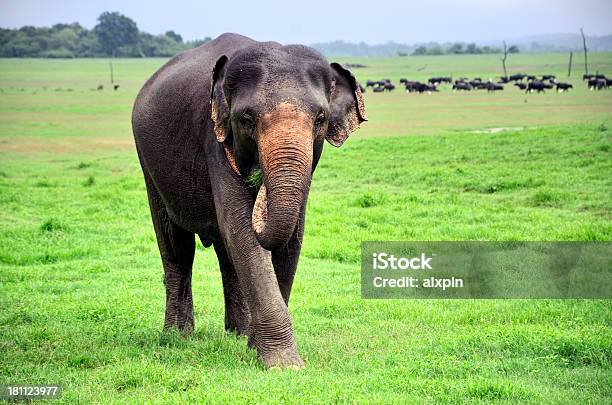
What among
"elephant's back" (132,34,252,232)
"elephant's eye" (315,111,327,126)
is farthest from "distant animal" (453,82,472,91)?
"elephant's eye" (315,111,327,126)

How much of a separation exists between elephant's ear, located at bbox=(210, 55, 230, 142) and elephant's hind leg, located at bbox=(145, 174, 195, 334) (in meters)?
2.11

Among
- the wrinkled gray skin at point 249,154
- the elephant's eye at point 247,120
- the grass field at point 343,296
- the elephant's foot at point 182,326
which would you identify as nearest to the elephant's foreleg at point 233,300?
the wrinkled gray skin at point 249,154

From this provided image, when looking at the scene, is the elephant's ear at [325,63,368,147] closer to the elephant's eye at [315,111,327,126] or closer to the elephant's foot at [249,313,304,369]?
the elephant's eye at [315,111,327,126]

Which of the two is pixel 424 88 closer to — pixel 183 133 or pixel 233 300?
pixel 233 300

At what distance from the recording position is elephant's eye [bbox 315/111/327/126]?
6.94m

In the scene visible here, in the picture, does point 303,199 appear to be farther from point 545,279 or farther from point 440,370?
point 545,279

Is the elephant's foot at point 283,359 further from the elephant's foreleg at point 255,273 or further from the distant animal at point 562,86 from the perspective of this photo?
the distant animal at point 562,86

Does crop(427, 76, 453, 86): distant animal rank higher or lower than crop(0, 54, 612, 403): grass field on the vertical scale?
lower

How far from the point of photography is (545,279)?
10.9 m

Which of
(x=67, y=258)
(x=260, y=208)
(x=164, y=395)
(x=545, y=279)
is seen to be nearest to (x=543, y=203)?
(x=545, y=279)

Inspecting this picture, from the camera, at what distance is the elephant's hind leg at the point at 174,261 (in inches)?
353

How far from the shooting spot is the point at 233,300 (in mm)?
8828

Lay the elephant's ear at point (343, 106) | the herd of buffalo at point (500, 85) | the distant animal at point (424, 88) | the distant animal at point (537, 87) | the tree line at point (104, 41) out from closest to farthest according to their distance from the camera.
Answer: the elephant's ear at point (343, 106)
the herd of buffalo at point (500, 85)
the distant animal at point (537, 87)
the distant animal at point (424, 88)
the tree line at point (104, 41)

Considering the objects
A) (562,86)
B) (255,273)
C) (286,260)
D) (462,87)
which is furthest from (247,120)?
(462,87)
